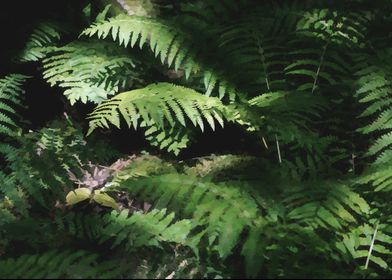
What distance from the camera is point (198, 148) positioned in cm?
363

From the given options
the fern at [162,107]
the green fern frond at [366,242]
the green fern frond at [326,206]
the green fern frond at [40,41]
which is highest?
the green fern frond at [40,41]

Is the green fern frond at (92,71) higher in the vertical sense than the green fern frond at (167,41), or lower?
lower

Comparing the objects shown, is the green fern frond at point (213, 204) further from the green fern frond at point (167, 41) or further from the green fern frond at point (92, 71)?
the green fern frond at point (92, 71)

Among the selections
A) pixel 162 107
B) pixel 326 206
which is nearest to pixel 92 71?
pixel 162 107

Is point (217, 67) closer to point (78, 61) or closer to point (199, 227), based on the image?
point (78, 61)

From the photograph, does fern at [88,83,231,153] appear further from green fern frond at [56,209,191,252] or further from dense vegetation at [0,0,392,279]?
green fern frond at [56,209,191,252]

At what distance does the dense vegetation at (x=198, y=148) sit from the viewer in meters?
2.18

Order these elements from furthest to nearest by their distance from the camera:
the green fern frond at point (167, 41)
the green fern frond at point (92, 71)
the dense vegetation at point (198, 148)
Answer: the green fern frond at point (92, 71) < the green fern frond at point (167, 41) < the dense vegetation at point (198, 148)

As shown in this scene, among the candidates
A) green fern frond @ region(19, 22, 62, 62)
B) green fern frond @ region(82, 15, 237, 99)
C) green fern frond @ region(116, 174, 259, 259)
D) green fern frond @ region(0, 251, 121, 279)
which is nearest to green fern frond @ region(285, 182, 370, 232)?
green fern frond @ region(116, 174, 259, 259)

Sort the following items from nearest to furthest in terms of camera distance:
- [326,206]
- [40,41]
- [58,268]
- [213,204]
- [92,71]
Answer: [58,268]
[213,204]
[326,206]
[92,71]
[40,41]

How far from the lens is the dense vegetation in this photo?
2.18 m

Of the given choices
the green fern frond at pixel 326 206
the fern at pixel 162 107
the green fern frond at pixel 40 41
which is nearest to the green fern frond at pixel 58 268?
the green fern frond at pixel 326 206

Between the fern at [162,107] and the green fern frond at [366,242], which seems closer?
the green fern frond at [366,242]

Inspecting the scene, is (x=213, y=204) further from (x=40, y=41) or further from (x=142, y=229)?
(x=40, y=41)
